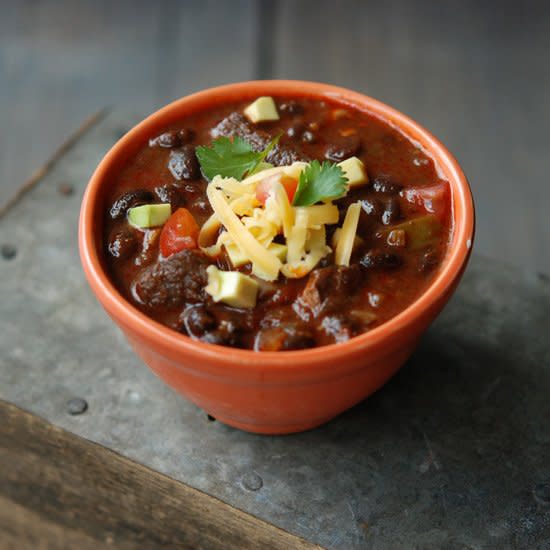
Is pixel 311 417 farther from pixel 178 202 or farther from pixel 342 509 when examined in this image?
pixel 178 202

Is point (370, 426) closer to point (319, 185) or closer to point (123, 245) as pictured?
point (319, 185)

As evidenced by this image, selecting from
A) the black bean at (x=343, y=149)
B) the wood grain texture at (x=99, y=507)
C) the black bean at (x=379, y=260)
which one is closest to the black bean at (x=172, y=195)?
the black bean at (x=343, y=149)

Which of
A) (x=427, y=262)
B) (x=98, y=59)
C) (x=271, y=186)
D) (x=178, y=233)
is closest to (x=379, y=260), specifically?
(x=427, y=262)

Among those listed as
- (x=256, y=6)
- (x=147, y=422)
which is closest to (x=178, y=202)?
(x=147, y=422)

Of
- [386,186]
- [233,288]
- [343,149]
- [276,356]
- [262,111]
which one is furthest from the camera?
[262,111]

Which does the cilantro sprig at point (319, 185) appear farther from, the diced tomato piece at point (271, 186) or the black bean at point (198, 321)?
the black bean at point (198, 321)

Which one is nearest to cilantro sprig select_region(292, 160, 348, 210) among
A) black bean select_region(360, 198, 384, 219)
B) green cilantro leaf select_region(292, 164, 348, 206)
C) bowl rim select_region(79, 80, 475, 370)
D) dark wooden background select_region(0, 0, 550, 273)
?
green cilantro leaf select_region(292, 164, 348, 206)
